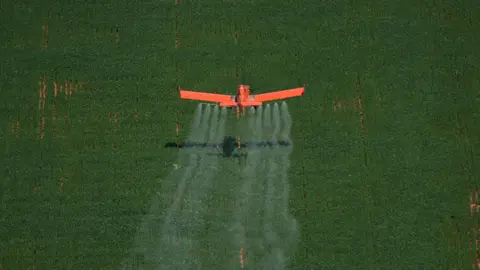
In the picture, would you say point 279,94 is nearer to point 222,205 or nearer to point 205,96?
point 205,96

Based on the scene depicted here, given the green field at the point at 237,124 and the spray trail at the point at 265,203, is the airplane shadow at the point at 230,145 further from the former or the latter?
the green field at the point at 237,124

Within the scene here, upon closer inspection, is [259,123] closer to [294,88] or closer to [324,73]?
[294,88]

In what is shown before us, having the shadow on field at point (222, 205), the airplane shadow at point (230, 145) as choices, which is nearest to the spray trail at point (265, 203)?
the shadow on field at point (222, 205)

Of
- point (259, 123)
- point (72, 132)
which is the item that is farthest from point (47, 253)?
point (259, 123)

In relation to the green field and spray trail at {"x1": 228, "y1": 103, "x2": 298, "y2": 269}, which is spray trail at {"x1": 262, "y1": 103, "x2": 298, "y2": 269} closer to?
spray trail at {"x1": 228, "y1": 103, "x2": 298, "y2": 269}

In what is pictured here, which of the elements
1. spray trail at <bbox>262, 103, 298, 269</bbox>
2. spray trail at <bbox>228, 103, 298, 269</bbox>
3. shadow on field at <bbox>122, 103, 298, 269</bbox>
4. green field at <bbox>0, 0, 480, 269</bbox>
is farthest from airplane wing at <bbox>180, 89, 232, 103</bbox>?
spray trail at <bbox>262, 103, 298, 269</bbox>

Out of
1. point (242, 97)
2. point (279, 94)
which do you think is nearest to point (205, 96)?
point (242, 97)
